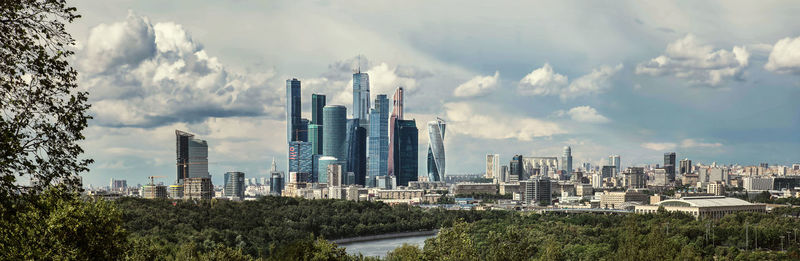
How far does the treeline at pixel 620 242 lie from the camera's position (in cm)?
3220

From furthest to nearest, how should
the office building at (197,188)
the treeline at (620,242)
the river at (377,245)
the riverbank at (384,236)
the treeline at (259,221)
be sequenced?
the office building at (197,188) < the riverbank at (384,236) < the river at (377,245) < the treeline at (259,221) < the treeline at (620,242)

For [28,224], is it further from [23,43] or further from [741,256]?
[741,256]

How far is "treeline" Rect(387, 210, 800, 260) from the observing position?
3220cm

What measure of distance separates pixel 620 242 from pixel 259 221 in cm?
3956

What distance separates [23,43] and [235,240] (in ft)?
188

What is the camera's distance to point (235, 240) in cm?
6556

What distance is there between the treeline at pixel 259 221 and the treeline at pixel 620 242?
8.88 m

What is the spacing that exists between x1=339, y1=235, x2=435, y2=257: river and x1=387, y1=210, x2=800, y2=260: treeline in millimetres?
9029

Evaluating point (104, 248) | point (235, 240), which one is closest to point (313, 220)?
point (235, 240)

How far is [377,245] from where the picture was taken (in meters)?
83.6

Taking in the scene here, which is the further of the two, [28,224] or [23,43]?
[28,224]

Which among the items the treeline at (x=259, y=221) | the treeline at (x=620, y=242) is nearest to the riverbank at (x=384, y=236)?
the treeline at (x=259, y=221)

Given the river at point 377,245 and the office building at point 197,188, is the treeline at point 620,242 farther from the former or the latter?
the office building at point 197,188

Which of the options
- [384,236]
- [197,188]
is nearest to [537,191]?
[197,188]
